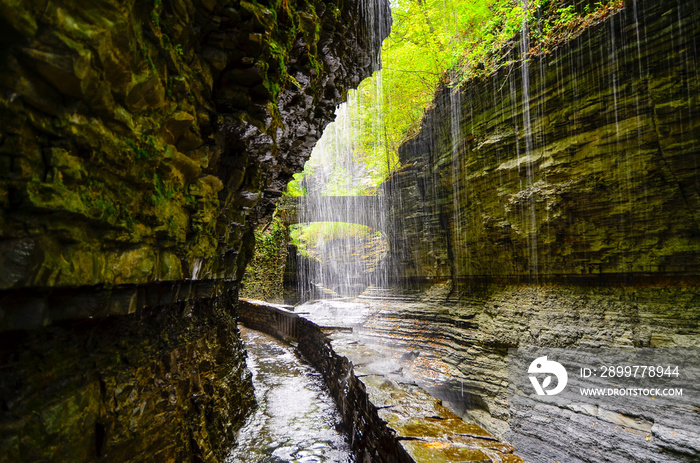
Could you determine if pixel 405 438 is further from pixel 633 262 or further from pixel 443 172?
pixel 443 172

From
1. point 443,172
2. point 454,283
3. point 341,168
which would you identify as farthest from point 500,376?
point 341,168

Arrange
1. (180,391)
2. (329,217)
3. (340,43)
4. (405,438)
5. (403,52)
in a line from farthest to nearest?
1. (329,217)
2. (403,52)
3. (340,43)
4. (180,391)
5. (405,438)

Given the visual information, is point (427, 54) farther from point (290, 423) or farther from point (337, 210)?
point (290, 423)

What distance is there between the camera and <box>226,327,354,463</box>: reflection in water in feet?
15.0

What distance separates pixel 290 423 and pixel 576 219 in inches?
307

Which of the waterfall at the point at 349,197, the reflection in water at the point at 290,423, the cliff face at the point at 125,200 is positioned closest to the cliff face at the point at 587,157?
the waterfall at the point at 349,197

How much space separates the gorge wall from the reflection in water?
3.03 meters

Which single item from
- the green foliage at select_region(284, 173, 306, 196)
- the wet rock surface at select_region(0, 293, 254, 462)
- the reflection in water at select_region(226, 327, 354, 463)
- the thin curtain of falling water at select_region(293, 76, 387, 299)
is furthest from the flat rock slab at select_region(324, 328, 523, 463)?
the green foliage at select_region(284, 173, 306, 196)

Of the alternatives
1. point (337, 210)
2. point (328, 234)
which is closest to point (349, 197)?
point (337, 210)

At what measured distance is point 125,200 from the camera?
2320 millimetres

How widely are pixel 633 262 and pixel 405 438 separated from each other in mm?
6590

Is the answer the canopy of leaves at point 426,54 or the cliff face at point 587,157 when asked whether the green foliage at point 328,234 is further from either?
the cliff face at point 587,157

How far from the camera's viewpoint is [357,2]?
6453 millimetres

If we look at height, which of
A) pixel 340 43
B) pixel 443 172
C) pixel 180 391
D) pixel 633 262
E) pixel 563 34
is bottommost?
pixel 180 391
